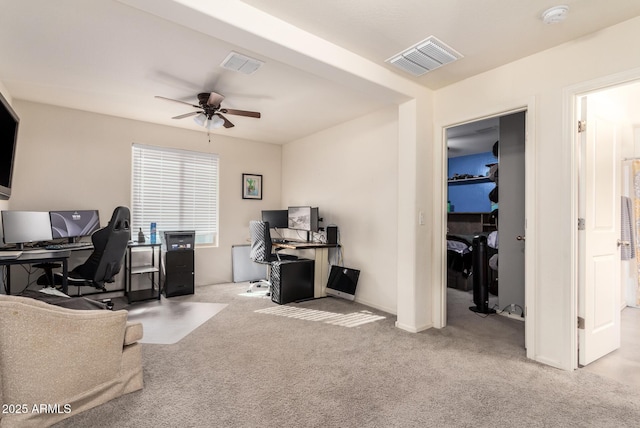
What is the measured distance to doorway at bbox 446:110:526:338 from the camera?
3.65 metres

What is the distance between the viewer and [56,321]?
171 cm

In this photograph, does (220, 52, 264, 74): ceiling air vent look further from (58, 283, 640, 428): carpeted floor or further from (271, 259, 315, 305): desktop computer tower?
(58, 283, 640, 428): carpeted floor

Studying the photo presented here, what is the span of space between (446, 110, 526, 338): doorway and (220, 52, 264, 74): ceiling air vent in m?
2.15

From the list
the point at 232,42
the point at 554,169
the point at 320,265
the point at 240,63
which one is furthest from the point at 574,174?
the point at 320,265

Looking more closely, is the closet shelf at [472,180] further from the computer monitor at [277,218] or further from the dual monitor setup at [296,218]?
the computer monitor at [277,218]

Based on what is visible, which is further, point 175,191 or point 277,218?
point 277,218

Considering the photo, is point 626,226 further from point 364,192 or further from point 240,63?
point 240,63

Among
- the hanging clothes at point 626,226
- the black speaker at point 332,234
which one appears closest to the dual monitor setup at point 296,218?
the black speaker at point 332,234

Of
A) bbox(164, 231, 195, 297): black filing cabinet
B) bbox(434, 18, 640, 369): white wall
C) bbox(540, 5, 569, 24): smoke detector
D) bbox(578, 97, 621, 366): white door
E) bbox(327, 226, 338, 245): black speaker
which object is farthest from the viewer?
bbox(327, 226, 338, 245): black speaker

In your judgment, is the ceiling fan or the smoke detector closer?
the smoke detector

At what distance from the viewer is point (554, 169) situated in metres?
2.50

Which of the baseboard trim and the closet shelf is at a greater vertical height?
the closet shelf

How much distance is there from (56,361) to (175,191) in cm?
362

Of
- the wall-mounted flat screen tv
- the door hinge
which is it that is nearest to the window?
the wall-mounted flat screen tv
